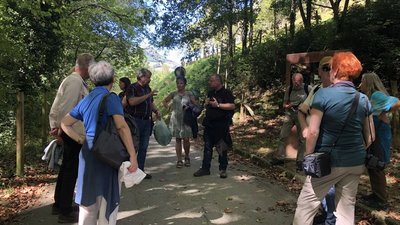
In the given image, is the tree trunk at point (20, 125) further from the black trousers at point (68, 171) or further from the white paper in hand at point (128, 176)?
the white paper in hand at point (128, 176)

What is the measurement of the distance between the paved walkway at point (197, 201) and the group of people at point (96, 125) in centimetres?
41

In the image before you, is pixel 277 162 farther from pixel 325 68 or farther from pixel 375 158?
pixel 375 158

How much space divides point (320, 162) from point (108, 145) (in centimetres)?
186

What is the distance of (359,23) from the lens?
12211 mm

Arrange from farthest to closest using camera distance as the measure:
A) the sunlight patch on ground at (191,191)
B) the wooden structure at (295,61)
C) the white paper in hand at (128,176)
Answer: the wooden structure at (295,61) → the sunlight patch on ground at (191,191) → the white paper in hand at (128,176)

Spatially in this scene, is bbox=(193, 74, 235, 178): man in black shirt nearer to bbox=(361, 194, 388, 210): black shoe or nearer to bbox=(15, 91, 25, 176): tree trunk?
bbox=(361, 194, 388, 210): black shoe

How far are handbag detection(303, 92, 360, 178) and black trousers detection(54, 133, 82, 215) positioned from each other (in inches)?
110

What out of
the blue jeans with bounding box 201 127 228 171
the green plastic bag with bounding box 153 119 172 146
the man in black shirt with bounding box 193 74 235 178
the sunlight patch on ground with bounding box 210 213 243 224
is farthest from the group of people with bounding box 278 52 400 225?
the green plastic bag with bounding box 153 119 172 146

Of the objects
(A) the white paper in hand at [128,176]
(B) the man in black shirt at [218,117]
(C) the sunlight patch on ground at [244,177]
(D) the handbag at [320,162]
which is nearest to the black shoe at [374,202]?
(D) the handbag at [320,162]

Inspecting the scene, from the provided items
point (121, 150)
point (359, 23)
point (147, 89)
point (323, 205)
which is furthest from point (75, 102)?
point (359, 23)

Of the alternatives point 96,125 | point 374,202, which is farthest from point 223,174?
point 96,125

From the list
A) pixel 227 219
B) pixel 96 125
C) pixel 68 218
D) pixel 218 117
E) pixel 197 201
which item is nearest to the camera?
pixel 96 125

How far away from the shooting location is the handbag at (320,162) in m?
3.36

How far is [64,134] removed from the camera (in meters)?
4.76
